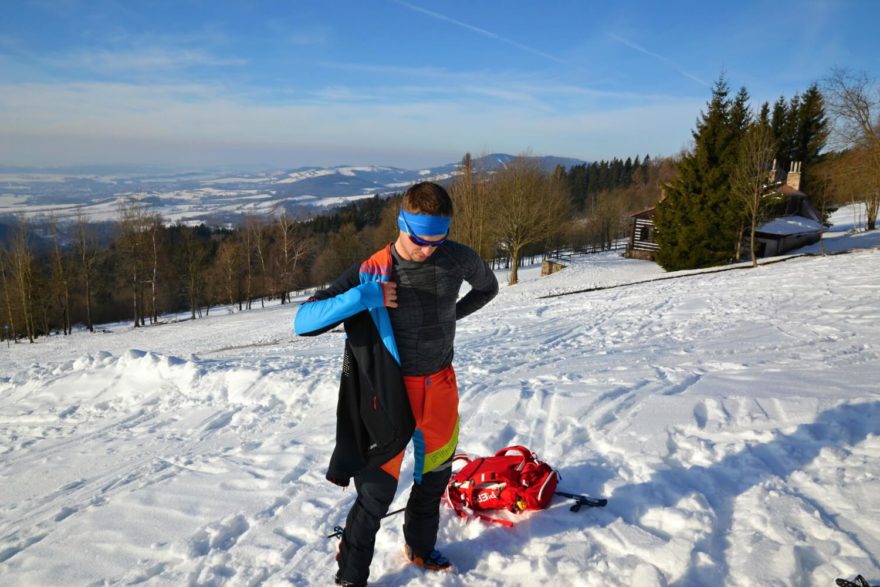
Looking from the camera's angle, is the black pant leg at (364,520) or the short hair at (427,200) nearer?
the short hair at (427,200)

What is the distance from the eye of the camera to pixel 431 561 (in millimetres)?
2855

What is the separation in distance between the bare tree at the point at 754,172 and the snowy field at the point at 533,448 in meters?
19.1

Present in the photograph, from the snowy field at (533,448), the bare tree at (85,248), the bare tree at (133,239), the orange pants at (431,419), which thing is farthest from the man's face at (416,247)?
the bare tree at (85,248)

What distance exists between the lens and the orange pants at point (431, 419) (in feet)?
8.53

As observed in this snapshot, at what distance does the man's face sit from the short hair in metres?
0.13

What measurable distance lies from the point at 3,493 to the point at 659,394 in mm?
7017

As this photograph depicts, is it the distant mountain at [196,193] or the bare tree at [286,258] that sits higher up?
the distant mountain at [196,193]

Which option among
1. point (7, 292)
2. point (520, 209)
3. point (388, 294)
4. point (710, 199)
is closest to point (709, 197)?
point (710, 199)

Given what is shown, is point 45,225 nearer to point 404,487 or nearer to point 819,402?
point 404,487

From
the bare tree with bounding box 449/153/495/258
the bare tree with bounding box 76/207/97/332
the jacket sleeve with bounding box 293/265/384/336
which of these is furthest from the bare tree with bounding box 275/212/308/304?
the jacket sleeve with bounding box 293/265/384/336

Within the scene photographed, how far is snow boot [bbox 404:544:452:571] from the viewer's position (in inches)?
112

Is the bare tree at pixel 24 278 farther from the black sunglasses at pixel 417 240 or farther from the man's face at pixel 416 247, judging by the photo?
the black sunglasses at pixel 417 240

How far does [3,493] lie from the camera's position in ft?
15.1

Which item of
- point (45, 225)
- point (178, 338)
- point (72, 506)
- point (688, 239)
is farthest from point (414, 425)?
point (45, 225)
